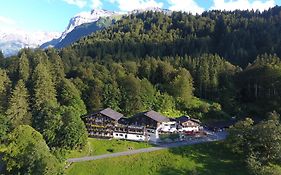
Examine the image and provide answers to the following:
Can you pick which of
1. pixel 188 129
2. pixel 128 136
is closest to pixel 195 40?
pixel 188 129

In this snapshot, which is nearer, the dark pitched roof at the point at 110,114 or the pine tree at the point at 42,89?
the dark pitched roof at the point at 110,114

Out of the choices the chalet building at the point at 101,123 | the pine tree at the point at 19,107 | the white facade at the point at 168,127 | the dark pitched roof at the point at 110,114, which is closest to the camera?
the pine tree at the point at 19,107

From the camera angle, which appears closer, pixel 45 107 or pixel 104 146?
pixel 104 146

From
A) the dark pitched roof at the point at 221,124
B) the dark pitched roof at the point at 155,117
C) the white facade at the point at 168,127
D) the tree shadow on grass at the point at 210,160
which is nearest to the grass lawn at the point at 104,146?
the dark pitched roof at the point at 155,117

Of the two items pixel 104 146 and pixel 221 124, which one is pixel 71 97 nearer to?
pixel 104 146

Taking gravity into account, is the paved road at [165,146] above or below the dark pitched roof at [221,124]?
below

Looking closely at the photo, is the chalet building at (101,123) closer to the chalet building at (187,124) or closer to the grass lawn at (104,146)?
the grass lawn at (104,146)

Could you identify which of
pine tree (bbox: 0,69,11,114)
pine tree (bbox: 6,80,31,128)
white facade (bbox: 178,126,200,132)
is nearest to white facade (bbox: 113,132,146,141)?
white facade (bbox: 178,126,200,132)
